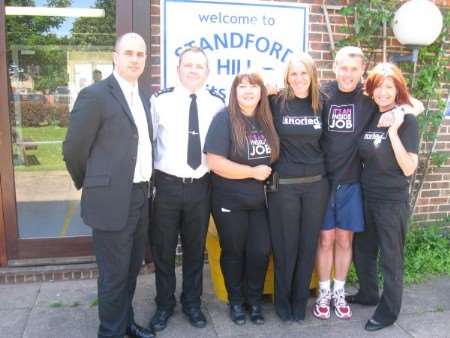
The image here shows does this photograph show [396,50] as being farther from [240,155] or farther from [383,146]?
[240,155]

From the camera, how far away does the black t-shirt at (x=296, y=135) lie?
300 cm

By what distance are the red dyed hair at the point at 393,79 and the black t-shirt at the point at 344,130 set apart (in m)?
0.14

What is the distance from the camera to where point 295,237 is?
3.11 meters

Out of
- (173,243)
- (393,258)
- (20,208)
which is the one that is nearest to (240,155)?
(173,243)

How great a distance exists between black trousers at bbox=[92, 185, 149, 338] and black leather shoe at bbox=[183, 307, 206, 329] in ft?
1.70

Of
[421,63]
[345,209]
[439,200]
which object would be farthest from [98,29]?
[439,200]

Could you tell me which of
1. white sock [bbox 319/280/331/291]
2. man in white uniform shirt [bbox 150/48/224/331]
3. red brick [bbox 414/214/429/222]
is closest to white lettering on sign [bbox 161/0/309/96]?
man in white uniform shirt [bbox 150/48/224/331]

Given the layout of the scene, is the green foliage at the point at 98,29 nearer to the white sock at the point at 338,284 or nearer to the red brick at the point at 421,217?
the white sock at the point at 338,284

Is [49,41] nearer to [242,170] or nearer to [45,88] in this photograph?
[45,88]

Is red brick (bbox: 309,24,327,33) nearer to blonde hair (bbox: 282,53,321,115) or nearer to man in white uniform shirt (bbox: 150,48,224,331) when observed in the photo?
blonde hair (bbox: 282,53,321,115)

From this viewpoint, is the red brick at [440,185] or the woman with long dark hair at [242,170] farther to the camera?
the red brick at [440,185]

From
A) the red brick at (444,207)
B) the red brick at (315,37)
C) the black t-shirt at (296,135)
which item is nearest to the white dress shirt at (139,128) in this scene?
the black t-shirt at (296,135)

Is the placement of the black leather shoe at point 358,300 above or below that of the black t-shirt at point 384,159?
below

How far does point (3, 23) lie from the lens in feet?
11.8
